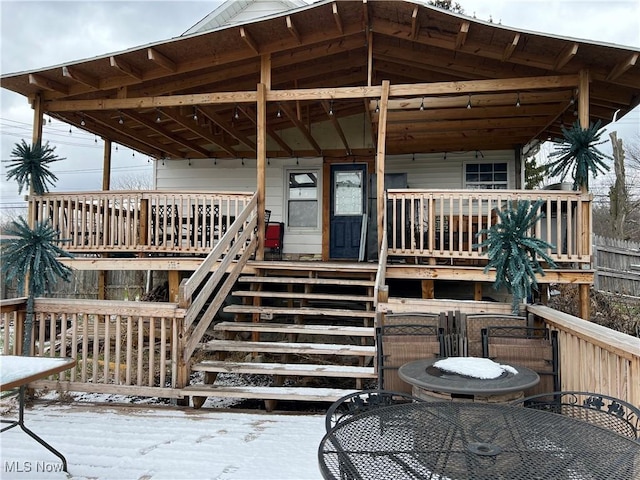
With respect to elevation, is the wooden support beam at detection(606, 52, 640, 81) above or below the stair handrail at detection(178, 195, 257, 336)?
above

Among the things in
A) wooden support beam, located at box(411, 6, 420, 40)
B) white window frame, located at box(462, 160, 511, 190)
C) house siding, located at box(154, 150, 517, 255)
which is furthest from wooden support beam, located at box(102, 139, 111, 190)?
white window frame, located at box(462, 160, 511, 190)

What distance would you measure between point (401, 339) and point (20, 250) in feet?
11.5

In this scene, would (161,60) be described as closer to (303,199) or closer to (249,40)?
(249,40)

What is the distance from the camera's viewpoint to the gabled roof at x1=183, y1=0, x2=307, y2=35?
8.91 m

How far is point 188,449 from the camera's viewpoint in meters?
2.89

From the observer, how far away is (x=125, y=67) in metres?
6.19

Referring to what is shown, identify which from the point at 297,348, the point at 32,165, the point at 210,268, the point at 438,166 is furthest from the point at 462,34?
the point at 32,165

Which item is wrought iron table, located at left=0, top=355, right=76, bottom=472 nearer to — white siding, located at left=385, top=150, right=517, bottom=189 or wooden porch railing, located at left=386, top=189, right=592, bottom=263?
wooden porch railing, located at left=386, top=189, right=592, bottom=263

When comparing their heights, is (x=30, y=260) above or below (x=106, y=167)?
below

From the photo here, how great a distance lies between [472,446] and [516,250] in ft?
7.76

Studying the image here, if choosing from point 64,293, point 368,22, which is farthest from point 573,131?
point 64,293

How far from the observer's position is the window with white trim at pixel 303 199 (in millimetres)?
9188

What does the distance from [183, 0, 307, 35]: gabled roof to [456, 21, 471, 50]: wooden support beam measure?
14.8 feet

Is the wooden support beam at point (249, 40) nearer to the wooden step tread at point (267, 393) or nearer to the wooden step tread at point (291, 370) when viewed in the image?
the wooden step tread at point (291, 370)
